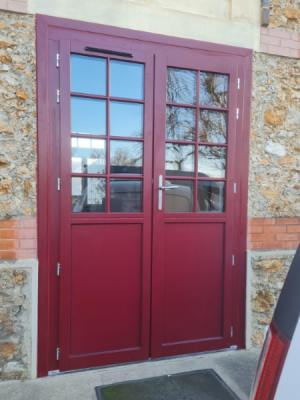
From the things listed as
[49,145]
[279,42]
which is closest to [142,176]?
[49,145]

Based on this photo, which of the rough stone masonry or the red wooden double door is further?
the red wooden double door

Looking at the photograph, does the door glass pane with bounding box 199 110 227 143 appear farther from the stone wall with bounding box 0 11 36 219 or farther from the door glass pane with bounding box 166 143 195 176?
the stone wall with bounding box 0 11 36 219

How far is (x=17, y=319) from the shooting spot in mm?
2461

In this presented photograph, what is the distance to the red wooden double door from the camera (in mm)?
2568

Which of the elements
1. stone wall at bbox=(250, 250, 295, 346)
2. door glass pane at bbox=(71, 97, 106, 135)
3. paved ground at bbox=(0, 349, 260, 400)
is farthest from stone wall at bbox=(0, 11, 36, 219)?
stone wall at bbox=(250, 250, 295, 346)

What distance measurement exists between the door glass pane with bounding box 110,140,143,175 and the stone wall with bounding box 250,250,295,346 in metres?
1.48

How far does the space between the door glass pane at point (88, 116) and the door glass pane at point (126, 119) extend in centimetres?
9

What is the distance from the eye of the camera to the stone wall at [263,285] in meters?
3.05

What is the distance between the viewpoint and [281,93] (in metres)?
3.05

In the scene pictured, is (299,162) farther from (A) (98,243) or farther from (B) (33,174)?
(B) (33,174)

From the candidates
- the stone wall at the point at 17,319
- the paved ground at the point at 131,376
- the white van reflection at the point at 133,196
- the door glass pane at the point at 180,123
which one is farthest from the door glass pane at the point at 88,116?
the paved ground at the point at 131,376

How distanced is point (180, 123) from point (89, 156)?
914 millimetres

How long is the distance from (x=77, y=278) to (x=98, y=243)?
35 centimetres

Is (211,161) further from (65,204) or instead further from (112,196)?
(65,204)
